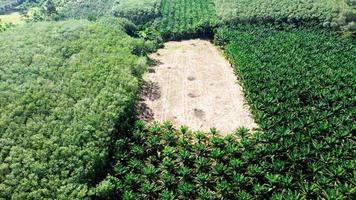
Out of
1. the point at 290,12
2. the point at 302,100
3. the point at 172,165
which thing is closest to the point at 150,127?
the point at 172,165

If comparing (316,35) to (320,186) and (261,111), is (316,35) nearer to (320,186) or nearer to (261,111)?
(261,111)

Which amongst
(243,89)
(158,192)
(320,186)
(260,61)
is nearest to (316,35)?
(260,61)

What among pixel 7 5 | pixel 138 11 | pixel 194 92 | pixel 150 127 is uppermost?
pixel 138 11

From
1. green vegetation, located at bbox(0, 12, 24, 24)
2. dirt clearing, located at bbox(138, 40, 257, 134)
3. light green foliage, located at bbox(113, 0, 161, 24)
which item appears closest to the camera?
dirt clearing, located at bbox(138, 40, 257, 134)

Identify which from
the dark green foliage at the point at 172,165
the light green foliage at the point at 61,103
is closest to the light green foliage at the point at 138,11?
the light green foliage at the point at 61,103

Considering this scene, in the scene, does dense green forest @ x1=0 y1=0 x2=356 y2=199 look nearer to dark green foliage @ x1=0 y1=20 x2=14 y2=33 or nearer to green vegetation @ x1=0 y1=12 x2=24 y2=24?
dark green foliage @ x1=0 y1=20 x2=14 y2=33

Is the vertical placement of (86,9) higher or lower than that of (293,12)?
lower

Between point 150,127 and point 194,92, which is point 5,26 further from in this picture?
point 150,127

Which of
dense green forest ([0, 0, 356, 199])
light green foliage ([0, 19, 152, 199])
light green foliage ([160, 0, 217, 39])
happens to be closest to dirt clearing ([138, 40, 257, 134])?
dense green forest ([0, 0, 356, 199])
